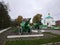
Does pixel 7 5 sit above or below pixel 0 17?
above

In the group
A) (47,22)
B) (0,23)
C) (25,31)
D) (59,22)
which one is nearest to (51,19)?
(47,22)

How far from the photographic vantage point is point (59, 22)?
456 ft

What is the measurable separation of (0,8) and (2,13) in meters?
2.13

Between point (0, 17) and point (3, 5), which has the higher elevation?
point (3, 5)

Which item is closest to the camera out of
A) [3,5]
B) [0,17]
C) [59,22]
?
[0,17]

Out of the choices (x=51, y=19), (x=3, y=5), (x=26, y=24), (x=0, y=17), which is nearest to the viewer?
(x=26, y=24)

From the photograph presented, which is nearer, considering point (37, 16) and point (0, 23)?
point (0, 23)

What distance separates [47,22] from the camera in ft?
411

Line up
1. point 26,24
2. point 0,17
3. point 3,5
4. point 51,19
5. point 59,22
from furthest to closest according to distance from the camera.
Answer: point 59,22
point 51,19
point 3,5
point 0,17
point 26,24

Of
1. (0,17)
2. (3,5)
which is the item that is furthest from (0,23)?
(3,5)

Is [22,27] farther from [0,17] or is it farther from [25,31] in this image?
[0,17]

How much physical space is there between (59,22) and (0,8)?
223 ft

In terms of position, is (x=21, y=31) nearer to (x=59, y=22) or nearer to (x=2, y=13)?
(x=2, y=13)

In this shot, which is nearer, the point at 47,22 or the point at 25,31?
the point at 25,31
